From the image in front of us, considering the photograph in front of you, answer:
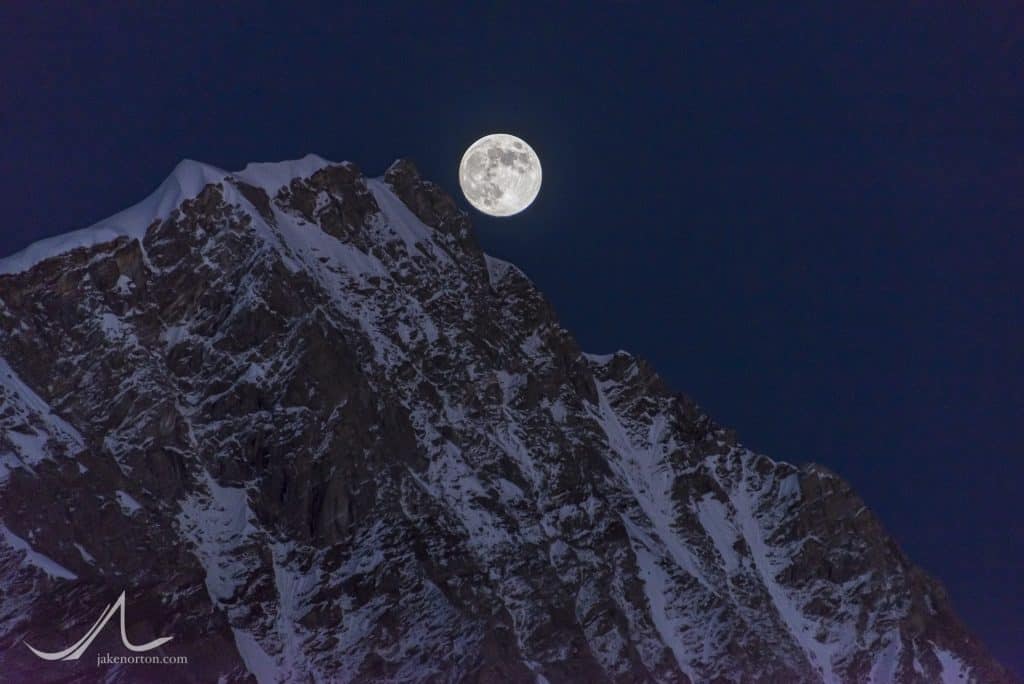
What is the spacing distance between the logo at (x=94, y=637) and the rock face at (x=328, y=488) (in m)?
0.68

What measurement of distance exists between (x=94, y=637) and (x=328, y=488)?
125ft

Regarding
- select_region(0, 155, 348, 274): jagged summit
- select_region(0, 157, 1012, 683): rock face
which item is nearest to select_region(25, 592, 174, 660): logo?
select_region(0, 157, 1012, 683): rock face

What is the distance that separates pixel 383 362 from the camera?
16562cm

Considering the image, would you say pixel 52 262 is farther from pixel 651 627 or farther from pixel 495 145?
pixel 651 627

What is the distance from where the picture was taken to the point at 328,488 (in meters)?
148

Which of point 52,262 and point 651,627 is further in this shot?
point 651,627

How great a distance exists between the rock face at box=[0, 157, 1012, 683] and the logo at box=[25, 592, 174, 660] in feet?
2.23

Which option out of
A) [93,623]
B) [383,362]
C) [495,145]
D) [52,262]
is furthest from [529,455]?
[93,623]

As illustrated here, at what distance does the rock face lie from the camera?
13025 centimetres

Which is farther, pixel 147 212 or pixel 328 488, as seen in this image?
pixel 147 212

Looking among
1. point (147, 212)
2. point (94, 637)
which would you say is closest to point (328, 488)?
point (147, 212)

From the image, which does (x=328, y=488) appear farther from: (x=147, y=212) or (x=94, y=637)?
(x=94, y=637)

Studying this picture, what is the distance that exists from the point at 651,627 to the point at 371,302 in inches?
1778

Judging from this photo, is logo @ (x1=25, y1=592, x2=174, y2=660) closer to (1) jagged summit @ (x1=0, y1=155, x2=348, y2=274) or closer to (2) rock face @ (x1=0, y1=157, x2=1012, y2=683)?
(2) rock face @ (x1=0, y1=157, x2=1012, y2=683)
